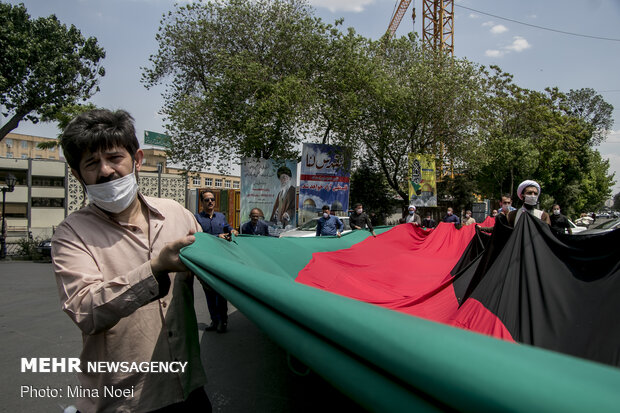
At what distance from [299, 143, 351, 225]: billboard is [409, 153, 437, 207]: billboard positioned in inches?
162

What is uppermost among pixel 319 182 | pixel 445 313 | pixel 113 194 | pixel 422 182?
pixel 422 182

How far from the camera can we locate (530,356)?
62 cm

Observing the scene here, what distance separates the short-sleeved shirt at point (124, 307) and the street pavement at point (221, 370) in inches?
71.5

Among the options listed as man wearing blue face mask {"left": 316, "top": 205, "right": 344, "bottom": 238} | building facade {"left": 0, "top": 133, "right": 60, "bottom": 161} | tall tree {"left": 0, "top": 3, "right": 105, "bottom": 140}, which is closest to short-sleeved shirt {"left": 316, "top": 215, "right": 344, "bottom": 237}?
man wearing blue face mask {"left": 316, "top": 205, "right": 344, "bottom": 238}

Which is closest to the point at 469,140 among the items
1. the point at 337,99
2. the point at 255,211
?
the point at 337,99

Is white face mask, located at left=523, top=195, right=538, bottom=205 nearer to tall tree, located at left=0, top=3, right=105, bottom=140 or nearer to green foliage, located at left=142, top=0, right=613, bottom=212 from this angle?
green foliage, located at left=142, top=0, right=613, bottom=212

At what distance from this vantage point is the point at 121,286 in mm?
1362

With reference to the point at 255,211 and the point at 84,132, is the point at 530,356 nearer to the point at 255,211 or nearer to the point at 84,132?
the point at 84,132

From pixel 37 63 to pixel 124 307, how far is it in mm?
22839

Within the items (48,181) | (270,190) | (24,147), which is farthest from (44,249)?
(24,147)

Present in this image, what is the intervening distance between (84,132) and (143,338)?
879mm

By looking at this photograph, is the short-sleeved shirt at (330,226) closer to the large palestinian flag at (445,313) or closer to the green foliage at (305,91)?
the large palestinian flag at (445,313)

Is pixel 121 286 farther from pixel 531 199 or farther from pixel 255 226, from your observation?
pixel 255 226

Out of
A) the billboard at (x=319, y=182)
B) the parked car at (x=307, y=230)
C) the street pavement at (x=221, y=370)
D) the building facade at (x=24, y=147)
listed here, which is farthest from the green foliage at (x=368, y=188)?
the building facade at (x=24, y=147)
